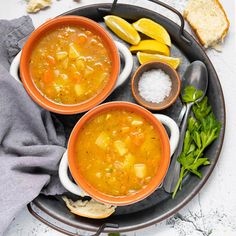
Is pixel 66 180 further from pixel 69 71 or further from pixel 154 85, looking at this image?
pixel 154 85

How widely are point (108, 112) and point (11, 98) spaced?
→ 0.42 metres

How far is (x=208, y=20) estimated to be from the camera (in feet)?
7.36

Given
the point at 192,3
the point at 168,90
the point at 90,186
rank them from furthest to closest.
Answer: the point at 192,3 → the point at 168,90 → the point at 90,186

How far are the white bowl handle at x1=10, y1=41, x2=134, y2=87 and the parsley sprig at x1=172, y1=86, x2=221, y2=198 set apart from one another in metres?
0.28

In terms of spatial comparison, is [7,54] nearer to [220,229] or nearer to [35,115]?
[35,115]

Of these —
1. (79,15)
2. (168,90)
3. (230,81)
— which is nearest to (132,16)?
(79,15)

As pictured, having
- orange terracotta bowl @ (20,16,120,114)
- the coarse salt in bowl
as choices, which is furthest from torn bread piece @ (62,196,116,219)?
the coarse salt in bowl

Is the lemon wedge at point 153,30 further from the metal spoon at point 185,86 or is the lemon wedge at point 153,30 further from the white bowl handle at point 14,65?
the white bowl handle at point 14,65

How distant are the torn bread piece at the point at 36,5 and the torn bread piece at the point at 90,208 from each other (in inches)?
36.0

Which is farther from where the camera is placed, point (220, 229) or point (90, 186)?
point (220, 229)

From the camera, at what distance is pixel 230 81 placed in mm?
2217

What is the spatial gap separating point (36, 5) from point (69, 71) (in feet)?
1.45

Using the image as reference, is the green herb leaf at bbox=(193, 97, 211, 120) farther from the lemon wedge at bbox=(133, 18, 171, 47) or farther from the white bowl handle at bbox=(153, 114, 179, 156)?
the lemon wedge at bbox=(133, 18, 171, 47)

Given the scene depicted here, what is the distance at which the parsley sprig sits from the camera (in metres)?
2.02
